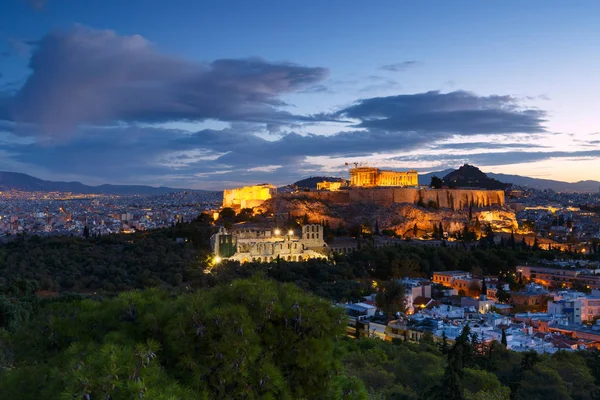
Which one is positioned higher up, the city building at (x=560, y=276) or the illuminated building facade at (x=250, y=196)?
the illuminated building facade at (x=250, y=196)

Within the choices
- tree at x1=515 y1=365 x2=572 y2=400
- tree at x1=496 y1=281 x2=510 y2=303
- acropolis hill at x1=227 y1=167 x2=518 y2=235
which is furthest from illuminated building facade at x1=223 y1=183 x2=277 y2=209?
tree at x1=515 y1=365 x2=572 y2=400

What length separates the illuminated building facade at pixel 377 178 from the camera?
209ft

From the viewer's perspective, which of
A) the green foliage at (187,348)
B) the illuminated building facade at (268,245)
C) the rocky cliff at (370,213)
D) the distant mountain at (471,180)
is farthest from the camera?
the distant mountain at (471,180)

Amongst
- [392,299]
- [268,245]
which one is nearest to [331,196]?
[268,245]

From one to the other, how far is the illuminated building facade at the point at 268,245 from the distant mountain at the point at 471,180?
48719 mm

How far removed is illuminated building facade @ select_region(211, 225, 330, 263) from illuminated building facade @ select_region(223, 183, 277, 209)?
1551 centimetres

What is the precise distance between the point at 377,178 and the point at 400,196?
685 cm

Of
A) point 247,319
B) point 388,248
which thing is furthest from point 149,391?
point 388,248

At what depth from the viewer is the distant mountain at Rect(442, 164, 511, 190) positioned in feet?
295

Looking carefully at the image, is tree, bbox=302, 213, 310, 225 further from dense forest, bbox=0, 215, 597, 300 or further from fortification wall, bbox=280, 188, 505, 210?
dense forest, bbox=0, 215, 597, 300

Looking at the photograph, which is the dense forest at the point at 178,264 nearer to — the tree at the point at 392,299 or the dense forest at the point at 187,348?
the tree at the point at 392,299

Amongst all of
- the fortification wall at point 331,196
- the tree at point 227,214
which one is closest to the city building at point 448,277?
the tree at point 227,214

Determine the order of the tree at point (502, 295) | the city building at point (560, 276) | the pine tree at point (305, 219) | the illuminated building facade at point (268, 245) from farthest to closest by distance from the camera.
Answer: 1. the pine tree at point (305, 219)
2. the illuminated building facade at point (268, 245)
3. the city building at point (560, 276)
4. the tree at point (502, 295)

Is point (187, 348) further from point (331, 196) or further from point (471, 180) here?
point (471, 180)
